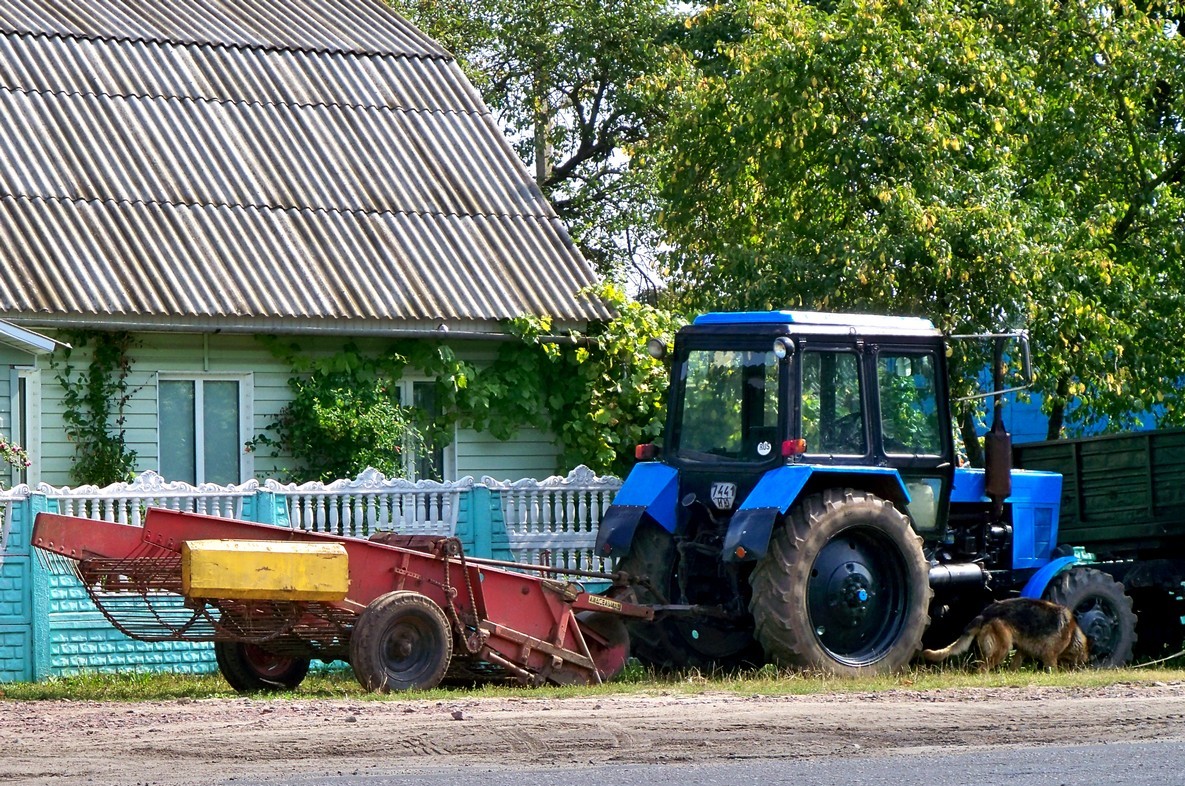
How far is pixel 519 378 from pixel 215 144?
4.01m

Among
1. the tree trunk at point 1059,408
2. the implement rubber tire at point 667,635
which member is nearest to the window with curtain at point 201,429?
the implement rubber tire at point 667,635

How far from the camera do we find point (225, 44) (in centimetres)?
1942

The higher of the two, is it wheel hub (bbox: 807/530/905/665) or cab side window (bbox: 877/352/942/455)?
cab side window (bbox: 877/352/942/455)

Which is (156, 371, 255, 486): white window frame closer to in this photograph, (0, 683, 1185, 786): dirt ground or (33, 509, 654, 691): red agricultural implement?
(33, 509, 654, 691): red agricultural implement

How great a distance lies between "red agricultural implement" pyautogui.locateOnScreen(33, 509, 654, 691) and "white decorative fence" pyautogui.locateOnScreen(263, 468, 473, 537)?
197 cm

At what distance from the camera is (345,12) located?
21656 mm

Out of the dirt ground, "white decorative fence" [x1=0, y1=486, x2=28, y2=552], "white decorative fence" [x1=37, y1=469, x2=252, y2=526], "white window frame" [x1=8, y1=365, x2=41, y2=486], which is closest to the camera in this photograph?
the dirt ground

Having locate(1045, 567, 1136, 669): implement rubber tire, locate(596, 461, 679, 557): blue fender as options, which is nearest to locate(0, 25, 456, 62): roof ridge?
locate(596, 461, 679, 557): blue fender

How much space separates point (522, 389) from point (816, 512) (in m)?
6.48

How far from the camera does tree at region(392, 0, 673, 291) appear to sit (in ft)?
92.7

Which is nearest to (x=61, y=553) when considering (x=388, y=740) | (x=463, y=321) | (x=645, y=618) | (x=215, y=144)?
(x=388, y=740)

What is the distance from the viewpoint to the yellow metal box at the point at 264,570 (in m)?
9.62

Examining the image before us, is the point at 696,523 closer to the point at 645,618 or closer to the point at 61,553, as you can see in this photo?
the point at 645,618

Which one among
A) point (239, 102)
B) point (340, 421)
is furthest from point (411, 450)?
point (239, 102)
